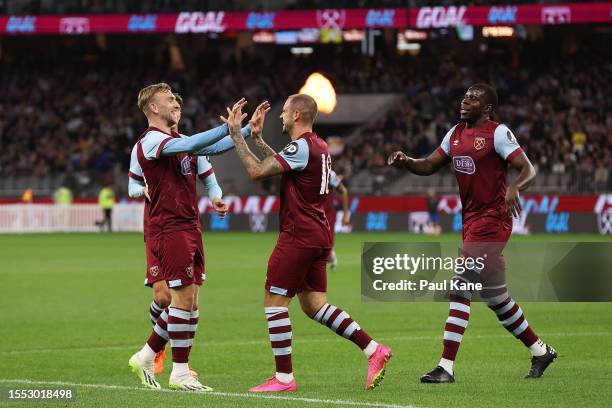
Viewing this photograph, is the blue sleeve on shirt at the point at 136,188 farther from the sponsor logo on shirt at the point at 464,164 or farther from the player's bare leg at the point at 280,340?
the sponsor logo on shirt at the point at 464,164

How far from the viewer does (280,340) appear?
10156mm

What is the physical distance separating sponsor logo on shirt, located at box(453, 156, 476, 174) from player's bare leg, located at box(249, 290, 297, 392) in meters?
1.97

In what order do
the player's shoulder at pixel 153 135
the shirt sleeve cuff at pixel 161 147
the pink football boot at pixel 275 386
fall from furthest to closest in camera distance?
the player's shoulder at pixel 153 135, the shirt sleeve cuff at pixel 161 147, the pink football boot at pixel 275 386

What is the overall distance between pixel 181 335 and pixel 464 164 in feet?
9.21

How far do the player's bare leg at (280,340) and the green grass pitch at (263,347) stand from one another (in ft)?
0.58

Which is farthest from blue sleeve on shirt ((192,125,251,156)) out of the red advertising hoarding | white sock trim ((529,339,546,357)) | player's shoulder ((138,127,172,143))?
the red advertising hoarding

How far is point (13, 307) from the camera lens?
61.5 ft

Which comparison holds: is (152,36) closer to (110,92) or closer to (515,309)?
(110,92)

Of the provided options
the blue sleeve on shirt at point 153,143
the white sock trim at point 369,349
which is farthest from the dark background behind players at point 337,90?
the blue sleeve on shirt at point 153,143

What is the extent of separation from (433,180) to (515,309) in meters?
34.0

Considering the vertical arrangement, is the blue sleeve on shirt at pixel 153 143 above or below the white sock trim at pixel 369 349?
above

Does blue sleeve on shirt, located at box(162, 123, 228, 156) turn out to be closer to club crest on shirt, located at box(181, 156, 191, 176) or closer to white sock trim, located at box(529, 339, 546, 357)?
club crest on shirt, located at box(181, 156, 191, 176)

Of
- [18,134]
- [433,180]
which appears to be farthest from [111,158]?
[433,180]

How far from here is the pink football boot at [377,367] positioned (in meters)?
10.1
